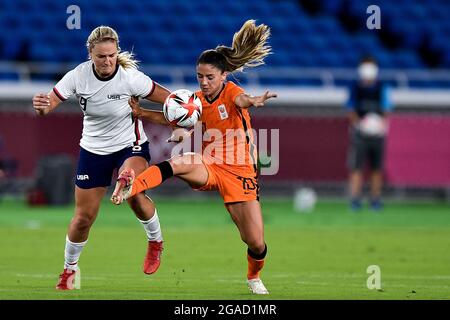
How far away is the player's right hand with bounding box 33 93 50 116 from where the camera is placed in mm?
10109

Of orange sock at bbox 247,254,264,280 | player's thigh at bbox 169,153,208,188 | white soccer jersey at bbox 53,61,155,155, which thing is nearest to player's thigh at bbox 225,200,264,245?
orange sock at bbox 247,254,264,280

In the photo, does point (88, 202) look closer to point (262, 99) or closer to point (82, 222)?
point (82, 222)

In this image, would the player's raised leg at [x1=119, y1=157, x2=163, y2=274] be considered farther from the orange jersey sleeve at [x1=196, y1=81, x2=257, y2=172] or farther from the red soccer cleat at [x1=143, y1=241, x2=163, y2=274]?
the orange jersey sleeve at [x1=196, y1=81, x2=257, y2=172]

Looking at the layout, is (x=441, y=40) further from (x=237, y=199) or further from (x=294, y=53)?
(x=237, y=199)

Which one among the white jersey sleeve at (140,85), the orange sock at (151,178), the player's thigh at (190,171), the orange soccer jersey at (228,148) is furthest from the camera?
the white jersey sleeve at (140,85)

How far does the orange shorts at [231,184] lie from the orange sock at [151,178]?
40 centimetres

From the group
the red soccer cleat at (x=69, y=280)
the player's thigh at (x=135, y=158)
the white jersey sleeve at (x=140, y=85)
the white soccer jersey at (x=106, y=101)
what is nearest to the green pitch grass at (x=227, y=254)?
the red soccer cleat at (x=69, y=280)

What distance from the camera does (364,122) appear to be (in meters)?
20.7

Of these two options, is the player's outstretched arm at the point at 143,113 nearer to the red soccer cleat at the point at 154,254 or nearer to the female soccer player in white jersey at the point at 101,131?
the female soccer player in white jersey at the point at 101,131

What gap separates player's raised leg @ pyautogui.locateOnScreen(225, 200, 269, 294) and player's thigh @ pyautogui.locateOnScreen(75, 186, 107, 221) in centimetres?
119

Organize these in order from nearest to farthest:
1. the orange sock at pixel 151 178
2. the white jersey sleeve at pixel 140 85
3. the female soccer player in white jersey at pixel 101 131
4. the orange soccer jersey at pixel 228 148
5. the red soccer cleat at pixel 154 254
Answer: the orange sock at pixel 151 178
the orange soccer jersey at pixel 228 148
the female soccer player in white jersey at pixel 101 131
the white jersey sleeve at pixel 140 85
the red soccer cleat at pixel 154 254

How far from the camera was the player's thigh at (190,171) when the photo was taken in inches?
396

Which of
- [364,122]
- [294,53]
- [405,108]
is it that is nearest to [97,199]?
[364,122]

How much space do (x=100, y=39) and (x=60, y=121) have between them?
12.8 m
